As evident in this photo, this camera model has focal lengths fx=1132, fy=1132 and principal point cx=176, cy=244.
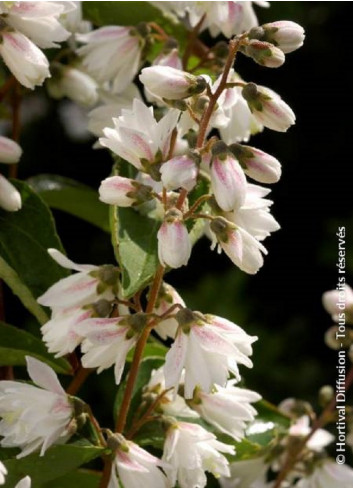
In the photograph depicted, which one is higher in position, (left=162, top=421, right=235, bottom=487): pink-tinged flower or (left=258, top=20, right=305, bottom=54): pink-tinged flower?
(left=258, top=20, right=305, bottom=54): pink-tinged flower

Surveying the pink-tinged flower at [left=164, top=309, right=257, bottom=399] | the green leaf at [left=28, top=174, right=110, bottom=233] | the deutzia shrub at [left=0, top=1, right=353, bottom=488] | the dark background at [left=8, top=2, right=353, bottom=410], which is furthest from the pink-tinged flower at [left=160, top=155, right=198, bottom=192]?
the dark background at [left=8, top=2, right=353, bottom=410]

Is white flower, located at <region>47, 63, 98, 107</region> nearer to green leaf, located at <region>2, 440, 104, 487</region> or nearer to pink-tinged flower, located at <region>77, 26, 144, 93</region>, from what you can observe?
pink-tinged flower, located at <region>77, 26, 144, 93</region>

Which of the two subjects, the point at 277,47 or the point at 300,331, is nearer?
the point at 277,47

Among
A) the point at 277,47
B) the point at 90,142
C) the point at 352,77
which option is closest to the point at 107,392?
the point at 90,142

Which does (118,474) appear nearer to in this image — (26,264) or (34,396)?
(34,396)

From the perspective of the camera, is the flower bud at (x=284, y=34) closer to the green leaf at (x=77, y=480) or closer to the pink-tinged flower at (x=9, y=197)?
the pink-tinged flower at (x=9, y=197)
